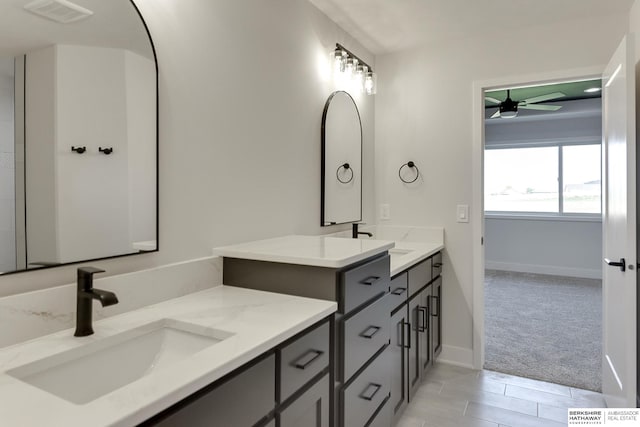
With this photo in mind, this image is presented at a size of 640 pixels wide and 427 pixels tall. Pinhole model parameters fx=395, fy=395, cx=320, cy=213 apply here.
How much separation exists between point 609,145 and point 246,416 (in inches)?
97.3

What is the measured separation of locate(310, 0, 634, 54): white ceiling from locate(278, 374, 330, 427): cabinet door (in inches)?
83.6

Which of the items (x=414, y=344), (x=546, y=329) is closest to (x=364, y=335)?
(x=414, y=344)

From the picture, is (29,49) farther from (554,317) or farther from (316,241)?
(554,317)

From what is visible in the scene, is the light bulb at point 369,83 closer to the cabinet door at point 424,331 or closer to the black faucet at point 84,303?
the cabinet door at point 424,331

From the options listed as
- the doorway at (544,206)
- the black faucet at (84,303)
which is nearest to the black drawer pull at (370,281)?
the black faucet at (84,303)

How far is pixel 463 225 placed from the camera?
9.64 feet

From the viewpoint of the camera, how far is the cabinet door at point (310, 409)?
1146 mm

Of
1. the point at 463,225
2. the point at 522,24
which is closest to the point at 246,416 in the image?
the point at 463,225

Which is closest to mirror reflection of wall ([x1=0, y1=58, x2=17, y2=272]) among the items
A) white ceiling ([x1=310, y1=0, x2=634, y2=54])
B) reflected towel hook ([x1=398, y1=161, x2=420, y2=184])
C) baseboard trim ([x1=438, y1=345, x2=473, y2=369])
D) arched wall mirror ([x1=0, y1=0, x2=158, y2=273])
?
arched wall mirror ([x1=0, y1=0, x2=158, y2=273])

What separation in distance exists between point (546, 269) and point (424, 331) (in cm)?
457

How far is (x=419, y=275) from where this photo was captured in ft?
8.07

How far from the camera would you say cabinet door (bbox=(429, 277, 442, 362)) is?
276cm

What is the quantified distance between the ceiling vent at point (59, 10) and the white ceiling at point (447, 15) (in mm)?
1503

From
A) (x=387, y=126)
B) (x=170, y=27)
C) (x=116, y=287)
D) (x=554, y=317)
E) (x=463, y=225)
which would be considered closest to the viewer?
(x=116, y=287)
